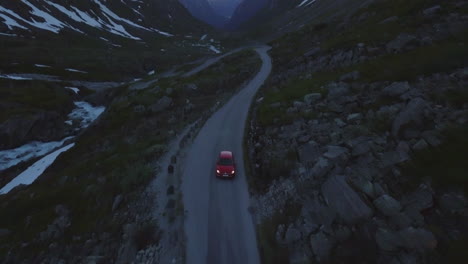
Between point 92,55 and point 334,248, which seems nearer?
point 334,248

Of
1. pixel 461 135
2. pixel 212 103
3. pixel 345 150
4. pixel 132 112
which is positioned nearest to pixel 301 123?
pixel 345 150

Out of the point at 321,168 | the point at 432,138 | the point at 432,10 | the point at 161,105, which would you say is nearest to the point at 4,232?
the point at 161,105

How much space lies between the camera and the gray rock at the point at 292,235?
13584 millimetres

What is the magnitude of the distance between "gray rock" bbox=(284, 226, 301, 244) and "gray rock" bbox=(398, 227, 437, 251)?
15.8ft

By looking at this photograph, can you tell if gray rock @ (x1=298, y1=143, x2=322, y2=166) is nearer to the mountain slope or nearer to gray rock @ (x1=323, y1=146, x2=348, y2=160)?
gray rock @ (x1=323, y1=146, x2=348, y2=160)

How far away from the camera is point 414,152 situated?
1348 cm

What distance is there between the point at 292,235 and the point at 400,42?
3021 centimetres

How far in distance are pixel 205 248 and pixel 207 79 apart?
45166mm

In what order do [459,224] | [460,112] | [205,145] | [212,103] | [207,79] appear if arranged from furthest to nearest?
[207,79] → [212,103] → [205,145] → [460,112] → [459,224]

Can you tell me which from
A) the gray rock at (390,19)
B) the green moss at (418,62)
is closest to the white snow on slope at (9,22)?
the gray rock at (390,19)

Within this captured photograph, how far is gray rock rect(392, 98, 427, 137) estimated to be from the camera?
15329 mm

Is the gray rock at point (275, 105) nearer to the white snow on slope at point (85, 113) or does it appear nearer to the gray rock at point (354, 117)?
the gray rock at point (354, 117)

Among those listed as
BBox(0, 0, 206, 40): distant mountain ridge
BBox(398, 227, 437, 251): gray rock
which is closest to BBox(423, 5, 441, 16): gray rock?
BBox(398, 227, 437, 251): gray rock

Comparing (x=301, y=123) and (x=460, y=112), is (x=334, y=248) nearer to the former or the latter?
(x=460, y=112)
